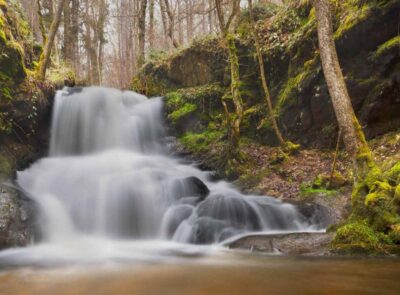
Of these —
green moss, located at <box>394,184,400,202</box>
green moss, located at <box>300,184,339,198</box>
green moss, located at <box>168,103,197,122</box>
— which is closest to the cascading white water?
green moss, located at <box>300,184,339,198</box>

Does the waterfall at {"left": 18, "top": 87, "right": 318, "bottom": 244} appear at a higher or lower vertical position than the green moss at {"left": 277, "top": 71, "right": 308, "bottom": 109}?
lower

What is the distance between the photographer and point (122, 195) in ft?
28.1

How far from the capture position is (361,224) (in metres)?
5.30

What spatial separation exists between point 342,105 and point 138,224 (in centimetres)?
486

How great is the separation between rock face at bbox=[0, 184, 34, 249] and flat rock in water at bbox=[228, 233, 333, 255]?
12.8ft

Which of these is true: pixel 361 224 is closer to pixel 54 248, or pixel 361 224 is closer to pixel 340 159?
pixel 340 159

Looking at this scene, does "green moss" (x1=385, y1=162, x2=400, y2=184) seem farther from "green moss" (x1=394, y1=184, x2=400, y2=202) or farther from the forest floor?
the forest floor

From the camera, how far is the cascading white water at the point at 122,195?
7449 mm

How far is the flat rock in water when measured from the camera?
5.34 metres

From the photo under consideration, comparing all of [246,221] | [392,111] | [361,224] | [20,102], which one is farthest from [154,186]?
[392,111]

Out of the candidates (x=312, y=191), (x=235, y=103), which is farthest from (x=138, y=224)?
(x=235, y=103)

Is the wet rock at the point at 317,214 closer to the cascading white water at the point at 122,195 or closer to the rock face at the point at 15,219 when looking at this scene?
the cascading white water at the point at 122,195

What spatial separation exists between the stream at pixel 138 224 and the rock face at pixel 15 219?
0.17 metres

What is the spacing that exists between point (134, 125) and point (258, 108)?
4412 mm
